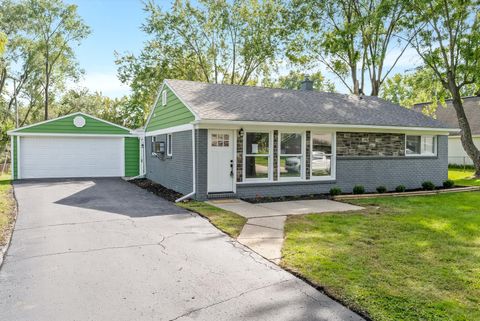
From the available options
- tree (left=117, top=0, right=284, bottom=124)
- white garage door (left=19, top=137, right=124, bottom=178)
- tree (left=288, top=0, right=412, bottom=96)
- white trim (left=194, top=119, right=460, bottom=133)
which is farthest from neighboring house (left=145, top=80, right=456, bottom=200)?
tree (left=117, top=0, right=284, bottom=124)

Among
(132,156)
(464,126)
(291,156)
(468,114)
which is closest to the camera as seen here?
(291,156)

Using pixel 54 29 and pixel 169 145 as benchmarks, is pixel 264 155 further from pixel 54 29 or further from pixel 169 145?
pixel 54 29

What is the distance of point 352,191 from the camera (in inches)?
507

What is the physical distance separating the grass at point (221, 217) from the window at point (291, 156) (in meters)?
3.16

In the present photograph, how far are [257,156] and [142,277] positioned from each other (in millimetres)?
7221

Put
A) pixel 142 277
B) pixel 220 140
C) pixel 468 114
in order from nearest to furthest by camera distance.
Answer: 1. pixel 142 277
2. pixel 220 140
3. pixel 468 114

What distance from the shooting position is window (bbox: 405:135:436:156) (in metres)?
14.2

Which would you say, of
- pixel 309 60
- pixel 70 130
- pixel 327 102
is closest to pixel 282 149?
pixel 327 102

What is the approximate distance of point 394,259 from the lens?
17.9 feet

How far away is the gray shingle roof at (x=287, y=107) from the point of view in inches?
452

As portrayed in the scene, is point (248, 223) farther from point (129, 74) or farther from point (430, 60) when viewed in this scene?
point (129, 74)

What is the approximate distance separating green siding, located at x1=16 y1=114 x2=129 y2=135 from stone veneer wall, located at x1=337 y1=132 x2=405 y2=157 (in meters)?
11.7

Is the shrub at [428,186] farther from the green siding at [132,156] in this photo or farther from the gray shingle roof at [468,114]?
the gray shingle roof at [468,114]

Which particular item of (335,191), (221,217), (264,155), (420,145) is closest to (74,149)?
(264,155)
